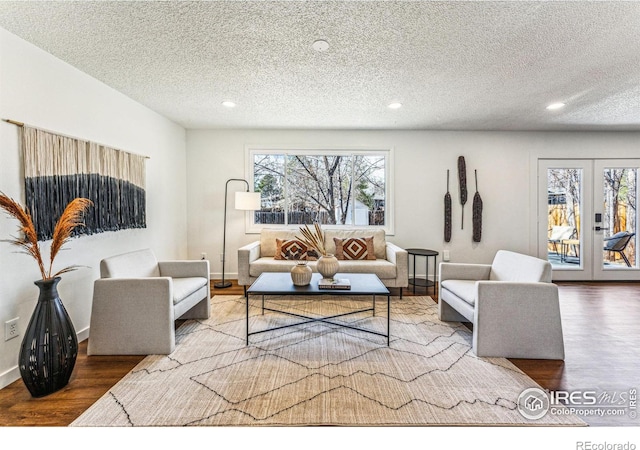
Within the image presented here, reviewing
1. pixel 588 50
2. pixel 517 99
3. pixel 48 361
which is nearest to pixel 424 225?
pixel 517 99

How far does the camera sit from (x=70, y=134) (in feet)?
8.34

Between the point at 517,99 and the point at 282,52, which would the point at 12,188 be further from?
the point at 517,99

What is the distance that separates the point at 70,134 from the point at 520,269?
401cm

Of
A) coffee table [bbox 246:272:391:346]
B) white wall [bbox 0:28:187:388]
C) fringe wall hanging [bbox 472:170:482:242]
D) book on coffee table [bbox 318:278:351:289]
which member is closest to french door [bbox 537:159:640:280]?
fringe wall hanging [bbox 472:170:482:242]

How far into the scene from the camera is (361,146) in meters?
4.74

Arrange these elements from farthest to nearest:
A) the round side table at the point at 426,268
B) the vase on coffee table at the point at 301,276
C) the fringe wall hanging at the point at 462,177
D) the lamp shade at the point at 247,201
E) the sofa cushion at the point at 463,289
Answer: the fringe wall hanging at the point at 462,177 → the lamp shade at the point at 247,201 → the round side table at the point at 426,268 → the vase on coffee table at the point at 301,276 → the sofa cushion at the point at 463,289

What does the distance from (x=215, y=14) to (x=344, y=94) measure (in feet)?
5.27

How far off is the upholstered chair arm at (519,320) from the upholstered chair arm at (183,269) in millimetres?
2597

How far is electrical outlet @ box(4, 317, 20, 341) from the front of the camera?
2.02 meters

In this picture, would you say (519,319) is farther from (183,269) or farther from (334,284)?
(183,269)

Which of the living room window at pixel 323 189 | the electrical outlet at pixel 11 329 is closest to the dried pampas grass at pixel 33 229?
the electrical outlet at pixel 11 329

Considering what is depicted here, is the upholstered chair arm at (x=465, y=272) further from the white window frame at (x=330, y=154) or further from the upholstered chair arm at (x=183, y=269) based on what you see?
the upholstered chair arm at (x=183, y=269)

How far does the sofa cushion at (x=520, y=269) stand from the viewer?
96.0 inches

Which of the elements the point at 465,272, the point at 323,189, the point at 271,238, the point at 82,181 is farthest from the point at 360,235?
the point at 82,181
